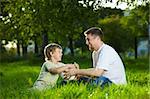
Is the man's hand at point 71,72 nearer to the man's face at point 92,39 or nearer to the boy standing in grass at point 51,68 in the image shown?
the boy standing in grass at point 51,68

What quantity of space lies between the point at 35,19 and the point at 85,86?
267 inches

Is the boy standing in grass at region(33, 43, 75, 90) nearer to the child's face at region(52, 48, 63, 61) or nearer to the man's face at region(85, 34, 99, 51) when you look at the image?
the child's face at region(52, 48, 63, 61)

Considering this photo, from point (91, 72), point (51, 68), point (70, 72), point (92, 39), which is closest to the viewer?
point (91, 72)

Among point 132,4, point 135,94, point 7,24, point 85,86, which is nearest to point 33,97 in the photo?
point 85,86

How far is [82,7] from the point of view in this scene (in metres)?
13.0

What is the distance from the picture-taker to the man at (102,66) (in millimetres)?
7449

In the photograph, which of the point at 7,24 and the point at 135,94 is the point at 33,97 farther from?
the point at 7,24

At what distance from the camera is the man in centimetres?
745

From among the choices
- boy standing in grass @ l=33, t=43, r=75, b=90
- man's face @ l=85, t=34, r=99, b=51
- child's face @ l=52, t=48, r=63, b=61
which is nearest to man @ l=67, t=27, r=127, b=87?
man's face @ l=85, t=34, r=99, b=51

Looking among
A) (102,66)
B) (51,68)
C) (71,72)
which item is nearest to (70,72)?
(71,72)

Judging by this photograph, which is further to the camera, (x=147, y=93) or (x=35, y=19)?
(x=35, y=19)

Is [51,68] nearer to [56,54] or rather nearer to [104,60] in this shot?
[56,54]

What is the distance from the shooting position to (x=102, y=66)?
24.4 ft

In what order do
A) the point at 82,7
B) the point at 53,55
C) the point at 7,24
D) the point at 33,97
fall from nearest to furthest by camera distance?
the point at 33,97 → the point at 53,55 → the point at 82,7 → the point at 7,24
